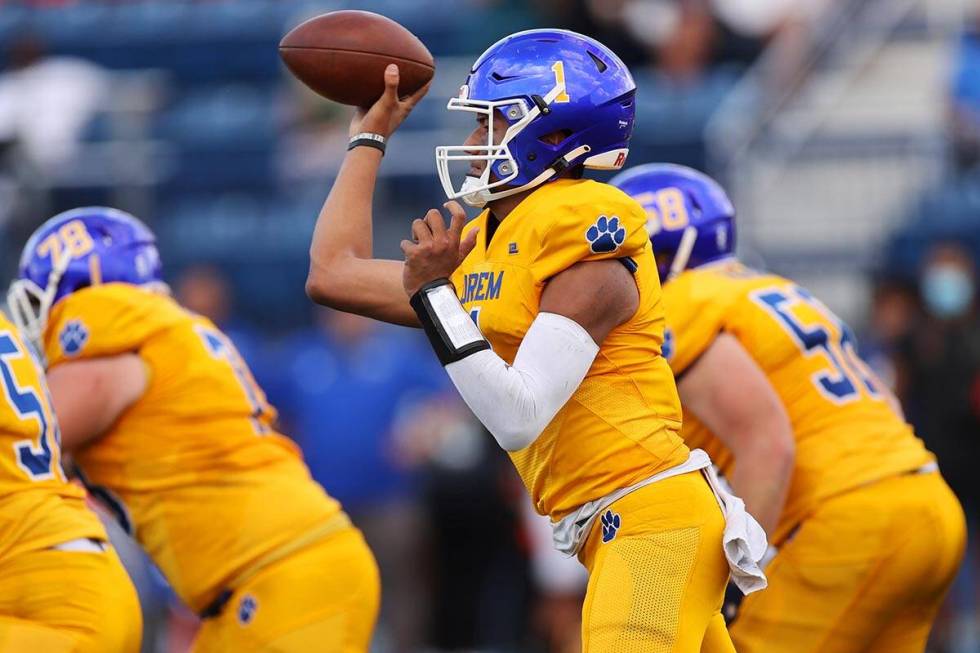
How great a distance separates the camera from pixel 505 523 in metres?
9.11

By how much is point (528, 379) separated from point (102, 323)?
1.84m

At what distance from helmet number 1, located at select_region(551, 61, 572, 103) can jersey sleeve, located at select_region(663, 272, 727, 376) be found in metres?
1.05

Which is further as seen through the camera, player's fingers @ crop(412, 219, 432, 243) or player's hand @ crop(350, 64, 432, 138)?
player's hand @ crop(350, 64, 432, 138)

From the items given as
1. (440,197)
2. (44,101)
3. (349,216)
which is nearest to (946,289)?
(440,197)

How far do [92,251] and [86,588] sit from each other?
132cm

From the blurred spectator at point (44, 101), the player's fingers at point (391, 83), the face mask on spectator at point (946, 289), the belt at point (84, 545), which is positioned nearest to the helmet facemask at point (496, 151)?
the player's fingers at point (391, 83)

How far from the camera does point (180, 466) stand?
16.6ft

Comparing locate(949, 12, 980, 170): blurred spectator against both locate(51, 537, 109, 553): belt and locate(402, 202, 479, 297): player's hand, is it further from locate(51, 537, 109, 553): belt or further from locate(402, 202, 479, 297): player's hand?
locate(51, 537, 109, 553): belt

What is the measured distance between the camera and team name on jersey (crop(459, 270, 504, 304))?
393cm

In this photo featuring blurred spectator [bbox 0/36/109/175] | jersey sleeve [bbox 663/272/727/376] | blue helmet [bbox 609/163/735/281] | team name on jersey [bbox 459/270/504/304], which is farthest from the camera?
blurred spectator [bbox 0/36/109/175]

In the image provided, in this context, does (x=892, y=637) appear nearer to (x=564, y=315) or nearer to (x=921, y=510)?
(x=921, y=510)

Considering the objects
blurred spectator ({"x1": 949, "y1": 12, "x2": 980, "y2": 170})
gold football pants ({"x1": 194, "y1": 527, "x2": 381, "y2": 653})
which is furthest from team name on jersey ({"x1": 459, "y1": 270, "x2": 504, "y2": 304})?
blurred spectator ({"x1": 949, "y1": 12, "x2": 980, "y2": 170})

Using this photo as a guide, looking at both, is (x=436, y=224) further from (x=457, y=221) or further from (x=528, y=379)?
(x=528, y=379)

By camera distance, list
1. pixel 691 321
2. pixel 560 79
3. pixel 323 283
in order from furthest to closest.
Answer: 1. pixel 691 321
2. pixel 323 283
3. pixel 560 79
